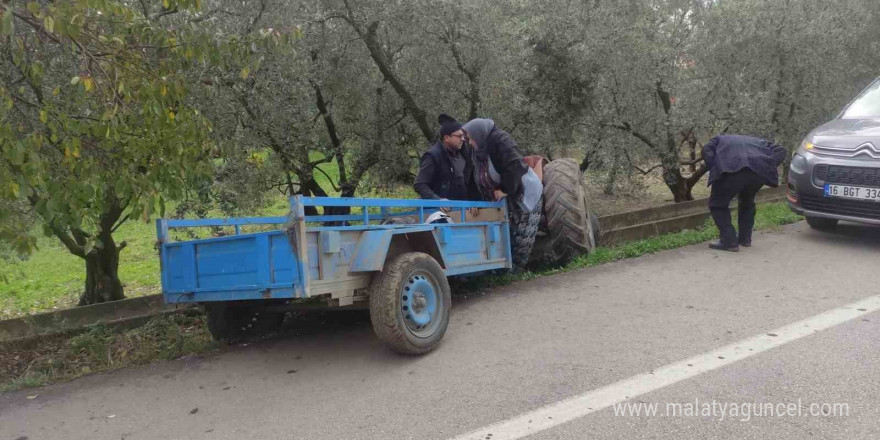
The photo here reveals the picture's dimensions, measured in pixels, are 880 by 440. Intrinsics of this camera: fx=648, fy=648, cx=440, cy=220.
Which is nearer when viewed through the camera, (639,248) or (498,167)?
(498,167)

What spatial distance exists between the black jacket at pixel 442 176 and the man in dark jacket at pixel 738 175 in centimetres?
330

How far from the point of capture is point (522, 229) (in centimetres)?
681

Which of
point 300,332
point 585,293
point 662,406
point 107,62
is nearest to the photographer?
point 662,406

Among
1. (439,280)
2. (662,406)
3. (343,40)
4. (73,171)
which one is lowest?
(662,406)

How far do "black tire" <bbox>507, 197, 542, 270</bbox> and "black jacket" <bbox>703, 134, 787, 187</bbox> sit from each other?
254cm

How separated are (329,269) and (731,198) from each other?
5767 mm

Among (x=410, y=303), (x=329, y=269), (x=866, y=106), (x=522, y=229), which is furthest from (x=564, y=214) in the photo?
(x=866, y=106)

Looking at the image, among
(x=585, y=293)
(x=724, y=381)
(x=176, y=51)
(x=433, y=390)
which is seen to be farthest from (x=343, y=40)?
(x=724, y=381)

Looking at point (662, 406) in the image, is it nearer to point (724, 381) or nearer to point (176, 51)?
point (724, 381)

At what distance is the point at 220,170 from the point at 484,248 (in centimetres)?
348

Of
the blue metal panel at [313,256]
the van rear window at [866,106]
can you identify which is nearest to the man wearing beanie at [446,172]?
the blue metal panel at [313,256]

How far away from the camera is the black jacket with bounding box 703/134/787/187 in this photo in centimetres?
766

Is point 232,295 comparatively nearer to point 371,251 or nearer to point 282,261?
point 282,261

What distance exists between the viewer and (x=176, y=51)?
485cm
